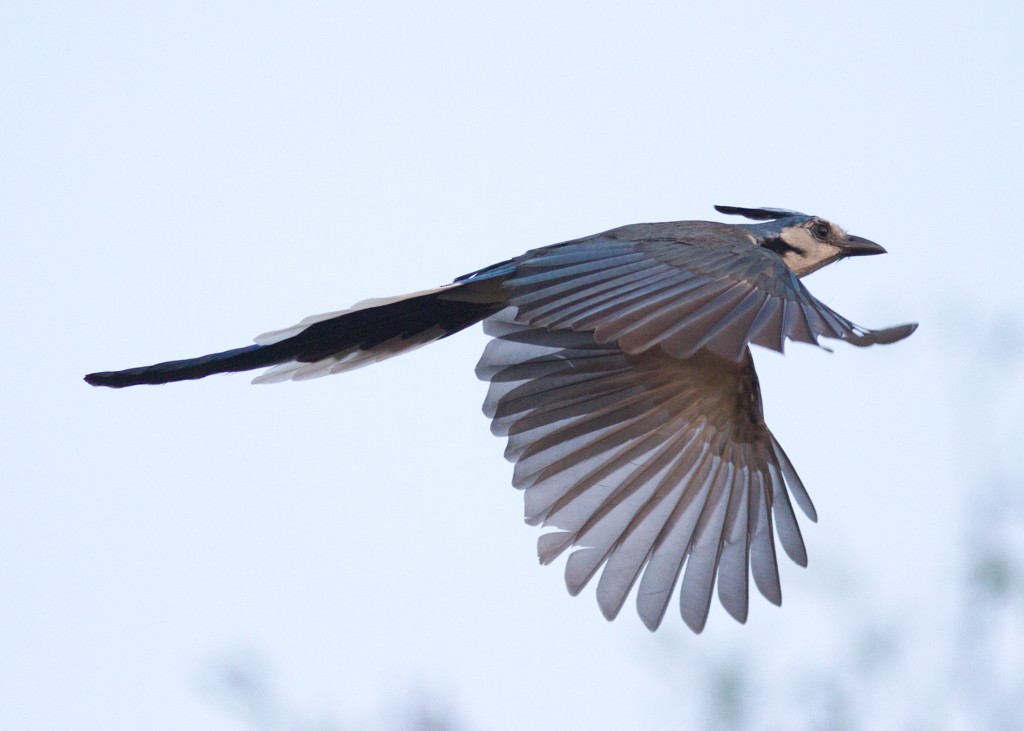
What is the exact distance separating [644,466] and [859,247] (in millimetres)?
1920

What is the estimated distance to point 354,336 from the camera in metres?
5.45

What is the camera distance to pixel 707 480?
5.41m

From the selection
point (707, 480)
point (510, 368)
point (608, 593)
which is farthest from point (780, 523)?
point (510, 368)

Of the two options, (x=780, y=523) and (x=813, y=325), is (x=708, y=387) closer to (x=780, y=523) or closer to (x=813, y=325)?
(x=780, y=523)

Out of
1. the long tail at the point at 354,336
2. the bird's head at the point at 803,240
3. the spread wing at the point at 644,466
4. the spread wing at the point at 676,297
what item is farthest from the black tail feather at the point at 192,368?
the bird's head at the point at 803,240

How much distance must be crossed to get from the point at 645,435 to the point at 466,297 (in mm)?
923

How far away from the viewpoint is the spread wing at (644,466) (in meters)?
5.08

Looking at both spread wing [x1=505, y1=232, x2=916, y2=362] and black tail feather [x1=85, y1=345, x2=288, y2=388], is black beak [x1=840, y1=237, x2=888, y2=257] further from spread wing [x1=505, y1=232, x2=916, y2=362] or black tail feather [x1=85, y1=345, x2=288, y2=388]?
black tail feather [x1=85, y1=345, x2=288, y2=388]

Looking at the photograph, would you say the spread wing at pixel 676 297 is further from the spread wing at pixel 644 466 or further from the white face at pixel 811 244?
the white face at pixel 811 244

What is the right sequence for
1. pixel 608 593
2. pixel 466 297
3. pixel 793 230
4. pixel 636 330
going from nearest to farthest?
1. pixel 636 330
2. pixel 608 593
3. pixel 466 297
4. pixel 793 230

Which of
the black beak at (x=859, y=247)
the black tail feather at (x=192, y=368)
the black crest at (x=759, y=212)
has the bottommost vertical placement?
the black tail feather at (x=192, y=368)

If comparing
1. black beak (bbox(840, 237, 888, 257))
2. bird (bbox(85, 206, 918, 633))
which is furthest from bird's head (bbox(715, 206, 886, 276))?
bird (bbox(85, 206, 918, 633))

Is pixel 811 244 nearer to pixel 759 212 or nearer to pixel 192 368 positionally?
pixel 759 212

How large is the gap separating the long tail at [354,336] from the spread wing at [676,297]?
378 millimetres
